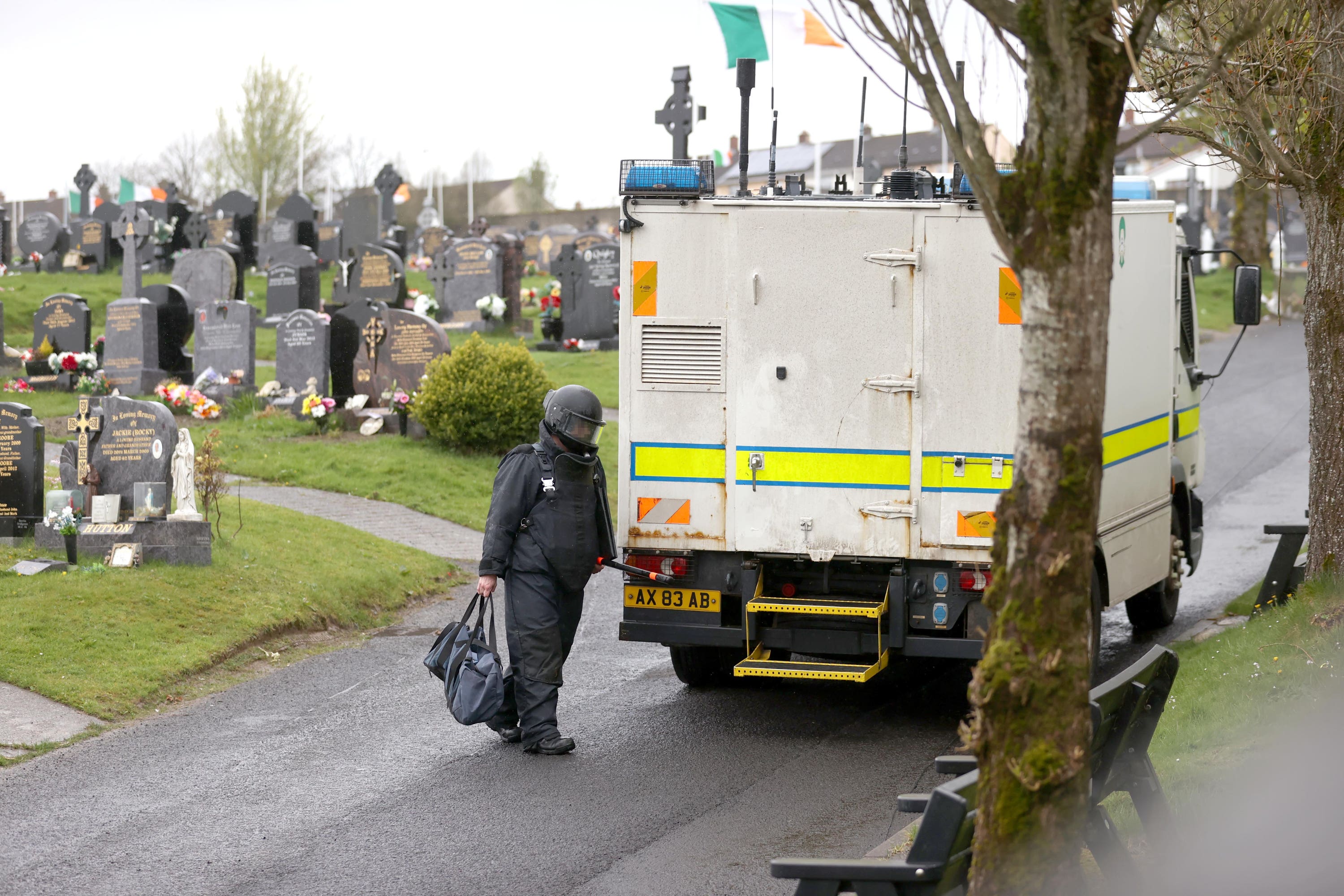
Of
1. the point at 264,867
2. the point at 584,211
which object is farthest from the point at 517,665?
the point at 584,211

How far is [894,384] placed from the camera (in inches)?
283

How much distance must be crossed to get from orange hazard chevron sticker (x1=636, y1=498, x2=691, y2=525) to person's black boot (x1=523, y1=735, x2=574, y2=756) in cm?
129

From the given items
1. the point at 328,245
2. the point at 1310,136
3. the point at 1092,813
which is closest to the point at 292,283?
the point at 328,245

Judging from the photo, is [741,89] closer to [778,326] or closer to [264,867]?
[778,326]

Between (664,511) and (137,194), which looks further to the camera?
(137,194)

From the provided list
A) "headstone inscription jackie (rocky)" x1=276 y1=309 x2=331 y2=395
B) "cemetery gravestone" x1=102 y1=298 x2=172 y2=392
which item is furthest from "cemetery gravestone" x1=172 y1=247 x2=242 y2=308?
"headstone inscription jackie (rocky)" x1=276 y1=309 x2=331 y2=395

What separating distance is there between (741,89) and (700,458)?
2.40 meters

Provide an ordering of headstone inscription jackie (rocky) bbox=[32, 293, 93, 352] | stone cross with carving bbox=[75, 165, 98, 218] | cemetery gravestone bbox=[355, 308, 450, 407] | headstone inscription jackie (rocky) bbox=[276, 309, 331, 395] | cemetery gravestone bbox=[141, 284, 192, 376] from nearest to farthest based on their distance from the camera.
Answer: cemetery gravestone bbox=[355, 308, 450, 407] < headstone inscription jackie (rocky) bbox=[276, 309, 331, 395] < cemetery gravestone bbox=[141, 284, 192, 376] < headstone inscription jackie (rocky) bbox=[32, 293, 93, 352] < stone cross with carving bbox=[75, 165, 98, 218]

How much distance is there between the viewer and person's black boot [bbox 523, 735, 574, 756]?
7047 millimetres

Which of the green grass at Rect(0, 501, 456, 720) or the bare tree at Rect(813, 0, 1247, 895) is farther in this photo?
the green grass at Rect(0, 501, 456, 720)

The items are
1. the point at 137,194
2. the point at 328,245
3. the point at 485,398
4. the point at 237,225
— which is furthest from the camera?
the point at 137,194

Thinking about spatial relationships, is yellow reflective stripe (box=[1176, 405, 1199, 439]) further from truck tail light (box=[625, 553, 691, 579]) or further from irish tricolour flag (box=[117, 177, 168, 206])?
irish tricolour flag (box=[117, 177, 168, 206])

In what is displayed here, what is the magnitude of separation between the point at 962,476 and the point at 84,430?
23.4 feet

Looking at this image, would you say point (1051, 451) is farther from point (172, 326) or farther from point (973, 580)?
point (172, 326)
